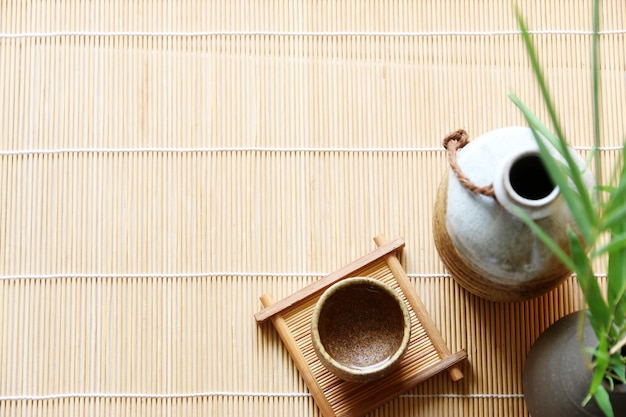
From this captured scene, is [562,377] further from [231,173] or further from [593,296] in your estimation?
[231,173]

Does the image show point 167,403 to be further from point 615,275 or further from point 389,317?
point 615,275

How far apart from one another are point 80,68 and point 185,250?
295mm

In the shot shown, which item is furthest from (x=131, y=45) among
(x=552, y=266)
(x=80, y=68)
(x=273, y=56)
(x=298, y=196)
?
(x=552, y=266)

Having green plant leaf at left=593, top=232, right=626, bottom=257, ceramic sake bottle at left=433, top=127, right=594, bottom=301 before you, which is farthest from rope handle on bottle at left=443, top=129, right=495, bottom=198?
green plant leaf at left=593, top=232, right=626, bottom=257

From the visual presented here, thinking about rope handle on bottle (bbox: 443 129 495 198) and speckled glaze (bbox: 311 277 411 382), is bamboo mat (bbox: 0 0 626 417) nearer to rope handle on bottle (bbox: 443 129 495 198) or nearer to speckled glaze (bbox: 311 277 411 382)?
speckled glaze (bbox: 311 277 411 382)

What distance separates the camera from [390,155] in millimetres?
925

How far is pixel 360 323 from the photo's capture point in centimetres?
86

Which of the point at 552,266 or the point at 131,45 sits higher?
the point at 131,45

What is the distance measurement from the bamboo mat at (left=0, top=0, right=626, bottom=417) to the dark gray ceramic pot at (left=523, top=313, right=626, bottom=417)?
12cm

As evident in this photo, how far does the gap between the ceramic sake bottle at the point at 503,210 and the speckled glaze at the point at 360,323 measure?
0.45ft

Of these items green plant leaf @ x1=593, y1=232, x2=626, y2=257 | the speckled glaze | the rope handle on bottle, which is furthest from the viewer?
the speckled glaze

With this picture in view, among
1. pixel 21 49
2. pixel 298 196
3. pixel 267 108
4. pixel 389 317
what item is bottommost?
pixel 389 317

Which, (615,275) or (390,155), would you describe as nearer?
(615,275)

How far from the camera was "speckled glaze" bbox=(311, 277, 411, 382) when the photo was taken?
0.82 metres
